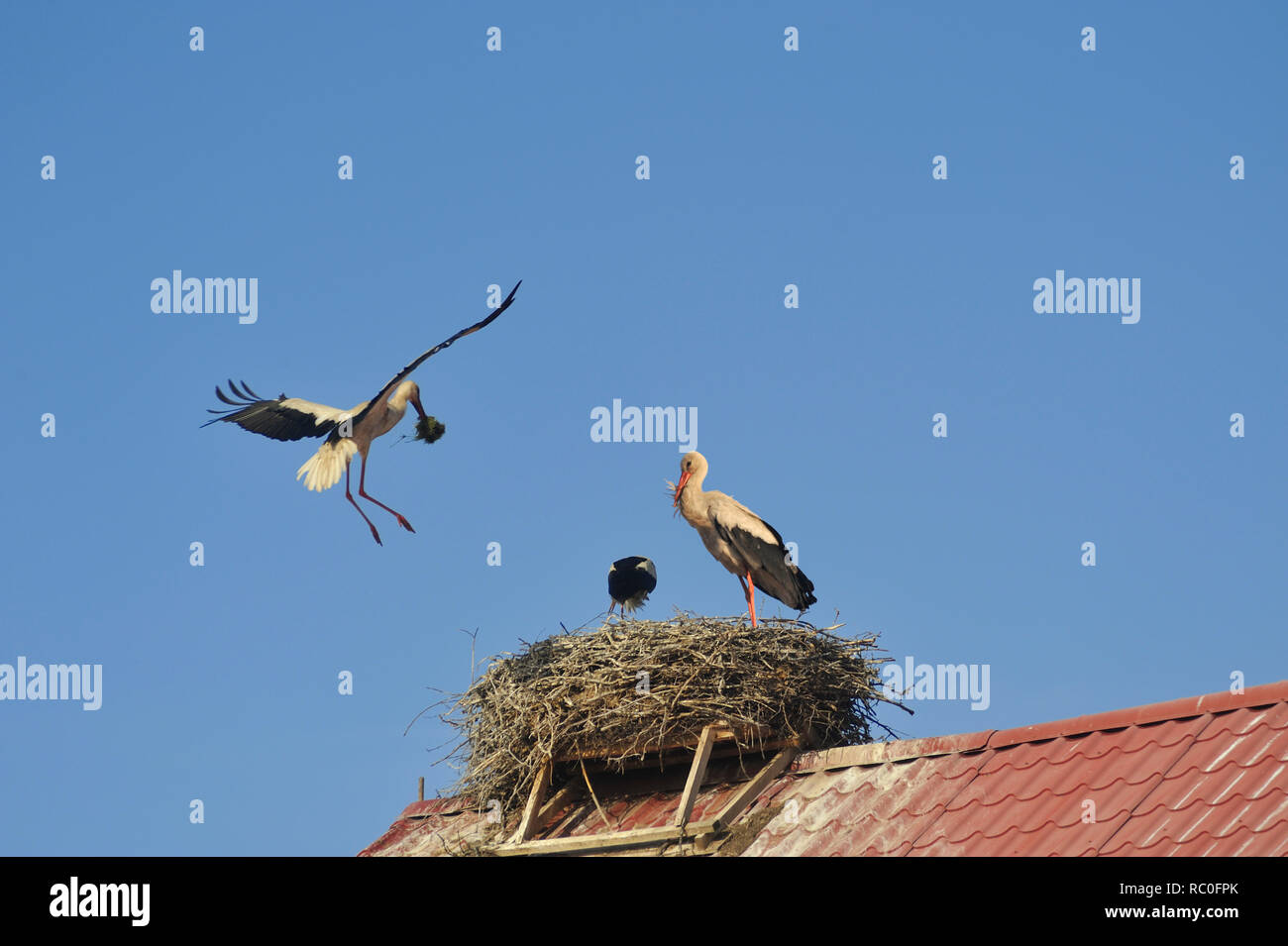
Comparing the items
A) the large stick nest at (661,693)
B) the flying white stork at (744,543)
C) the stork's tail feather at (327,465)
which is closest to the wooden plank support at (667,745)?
the large stick nest at (661,693)

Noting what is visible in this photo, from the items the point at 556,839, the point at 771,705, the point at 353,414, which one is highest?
the point at 353,414

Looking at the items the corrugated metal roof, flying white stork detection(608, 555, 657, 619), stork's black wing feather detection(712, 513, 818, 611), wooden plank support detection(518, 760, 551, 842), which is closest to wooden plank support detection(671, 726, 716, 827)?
the corrugated metal roof

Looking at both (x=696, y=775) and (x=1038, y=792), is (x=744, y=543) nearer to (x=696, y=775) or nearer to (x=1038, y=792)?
(x=696, y=775)

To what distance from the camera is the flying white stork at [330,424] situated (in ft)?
40.6

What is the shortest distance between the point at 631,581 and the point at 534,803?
14.4 ft

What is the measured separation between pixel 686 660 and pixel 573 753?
0.97 metres

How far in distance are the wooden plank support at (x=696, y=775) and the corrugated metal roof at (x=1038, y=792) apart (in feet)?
0.61

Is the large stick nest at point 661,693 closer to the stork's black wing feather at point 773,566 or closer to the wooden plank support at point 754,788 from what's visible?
the wooden plank support at point 754,788

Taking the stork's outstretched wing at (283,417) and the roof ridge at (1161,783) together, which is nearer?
the roof ridge at (1161,783)
